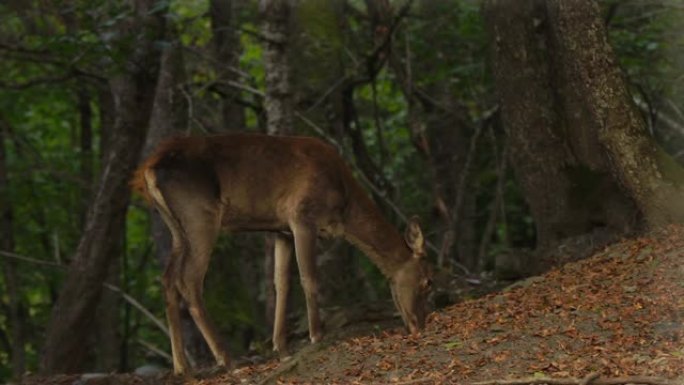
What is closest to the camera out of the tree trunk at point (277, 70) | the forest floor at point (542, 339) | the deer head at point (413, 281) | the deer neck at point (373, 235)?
the forest floor at point (542, 339)

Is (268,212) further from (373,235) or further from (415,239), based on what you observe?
(415,239)

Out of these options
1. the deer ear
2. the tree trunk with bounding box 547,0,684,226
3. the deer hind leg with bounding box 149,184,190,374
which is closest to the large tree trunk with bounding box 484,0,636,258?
the tree trunk with bounding box 547,0,684,226

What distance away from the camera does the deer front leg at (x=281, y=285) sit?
10031 millimetres

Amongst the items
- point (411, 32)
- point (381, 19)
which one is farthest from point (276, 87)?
point (411, 32)

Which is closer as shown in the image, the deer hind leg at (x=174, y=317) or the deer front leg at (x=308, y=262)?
the deer hind leg at (x=174, y=317)

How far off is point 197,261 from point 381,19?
7.04 meters

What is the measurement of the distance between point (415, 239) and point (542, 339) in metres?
2.77

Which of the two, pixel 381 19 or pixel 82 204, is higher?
pixel 381 19

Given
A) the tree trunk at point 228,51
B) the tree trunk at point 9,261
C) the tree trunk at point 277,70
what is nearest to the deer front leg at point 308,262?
the tree trunk at point 277,70

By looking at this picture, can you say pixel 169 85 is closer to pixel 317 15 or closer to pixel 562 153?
pixel 317 15

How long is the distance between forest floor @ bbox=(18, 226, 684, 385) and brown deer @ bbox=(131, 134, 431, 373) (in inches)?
17.7

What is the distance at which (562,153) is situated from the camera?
37.3 feet

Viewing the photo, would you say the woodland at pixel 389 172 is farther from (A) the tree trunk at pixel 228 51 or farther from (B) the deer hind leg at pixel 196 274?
(B) the deer hind leg at pixel 196 274

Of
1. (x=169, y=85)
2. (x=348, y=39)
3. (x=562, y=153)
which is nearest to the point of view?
(x=562, y=153)
